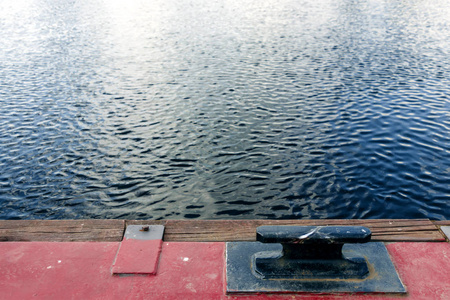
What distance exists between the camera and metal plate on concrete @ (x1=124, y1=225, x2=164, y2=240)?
4659 millimetres

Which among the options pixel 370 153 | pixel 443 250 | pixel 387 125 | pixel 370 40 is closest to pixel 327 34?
pixel 370 40

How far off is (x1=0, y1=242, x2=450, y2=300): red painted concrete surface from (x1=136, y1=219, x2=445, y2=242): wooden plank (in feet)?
0.51

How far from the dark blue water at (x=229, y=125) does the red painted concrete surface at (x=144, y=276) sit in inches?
148

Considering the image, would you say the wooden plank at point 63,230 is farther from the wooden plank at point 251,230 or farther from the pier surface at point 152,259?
the wooden plank at point 251,230

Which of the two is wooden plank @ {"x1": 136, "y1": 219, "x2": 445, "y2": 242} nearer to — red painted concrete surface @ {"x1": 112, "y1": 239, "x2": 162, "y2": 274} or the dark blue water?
red painted concrete surface @ {"x1": 112, "y1": 239, "x2": 162, "y2": 274}

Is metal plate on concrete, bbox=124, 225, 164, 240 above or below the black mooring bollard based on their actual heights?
above

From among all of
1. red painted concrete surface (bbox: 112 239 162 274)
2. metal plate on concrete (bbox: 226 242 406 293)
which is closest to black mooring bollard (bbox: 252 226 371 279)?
metal plate on concrete (bbox: 226 242 406 293)

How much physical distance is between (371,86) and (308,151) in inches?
277

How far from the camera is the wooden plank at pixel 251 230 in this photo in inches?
186

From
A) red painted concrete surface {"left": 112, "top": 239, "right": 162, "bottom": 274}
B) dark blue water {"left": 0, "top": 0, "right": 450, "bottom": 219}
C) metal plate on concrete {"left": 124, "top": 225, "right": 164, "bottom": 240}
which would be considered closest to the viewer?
red painted concrete surface {"left": 112, "top": 239, "right": 162, "bottom": 274}

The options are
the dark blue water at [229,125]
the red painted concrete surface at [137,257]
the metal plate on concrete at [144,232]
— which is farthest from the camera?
the dark blue water at [229,125]

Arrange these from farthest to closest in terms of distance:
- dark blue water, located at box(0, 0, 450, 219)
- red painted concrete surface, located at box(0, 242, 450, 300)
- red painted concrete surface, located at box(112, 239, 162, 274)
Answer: dark blue water, located at box(0, 0, 450, 219), red painted concrete surface, located at box(112, 239, 162, 274), red painted concrete surface, located at box(0, 242, 450, 300)

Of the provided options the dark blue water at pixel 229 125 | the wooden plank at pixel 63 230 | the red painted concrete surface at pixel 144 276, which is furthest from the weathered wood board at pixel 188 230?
the dark blue water at pixel 229 125

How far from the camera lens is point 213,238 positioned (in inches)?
187
